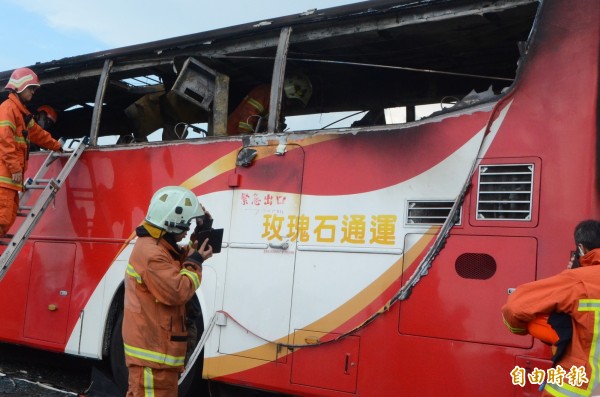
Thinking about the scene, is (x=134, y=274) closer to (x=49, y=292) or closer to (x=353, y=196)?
(x=353, y=196)

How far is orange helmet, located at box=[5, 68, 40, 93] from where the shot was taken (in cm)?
597

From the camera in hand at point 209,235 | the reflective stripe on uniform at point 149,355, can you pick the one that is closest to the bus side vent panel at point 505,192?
the camera in hand at point 209,235

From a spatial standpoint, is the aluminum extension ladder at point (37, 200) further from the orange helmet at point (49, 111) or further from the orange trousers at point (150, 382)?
the orange trousers at point (150, 382)

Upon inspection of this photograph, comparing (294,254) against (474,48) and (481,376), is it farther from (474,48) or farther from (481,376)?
(474,48)

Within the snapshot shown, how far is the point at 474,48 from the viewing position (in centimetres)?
498

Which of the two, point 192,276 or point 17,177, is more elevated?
point 17,177

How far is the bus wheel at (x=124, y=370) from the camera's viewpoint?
5000 mm

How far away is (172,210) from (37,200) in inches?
110

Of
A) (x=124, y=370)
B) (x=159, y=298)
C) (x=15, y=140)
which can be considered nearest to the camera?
(x=159, y=298)

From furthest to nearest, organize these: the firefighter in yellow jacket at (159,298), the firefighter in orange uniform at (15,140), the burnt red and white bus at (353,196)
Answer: the firefighter in orange uniform at (15,140) < the burnt red and white bus at (353,196) < the firefighter in yellow jacket at (159,298)

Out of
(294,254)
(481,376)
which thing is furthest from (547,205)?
(294,254)

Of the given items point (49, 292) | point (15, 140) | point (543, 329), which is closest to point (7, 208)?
point (15, 140)

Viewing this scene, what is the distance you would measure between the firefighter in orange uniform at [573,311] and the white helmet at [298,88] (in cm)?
317

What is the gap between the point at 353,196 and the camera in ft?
14.1
